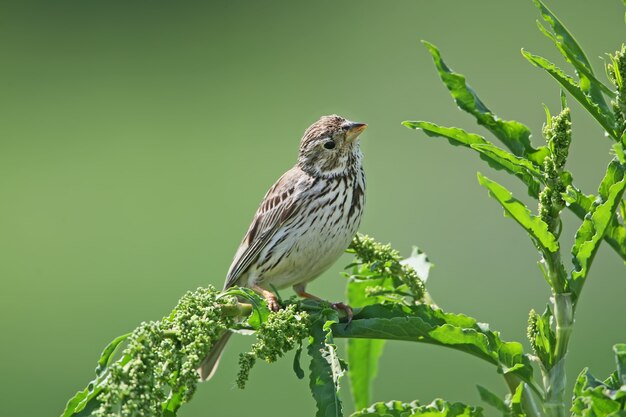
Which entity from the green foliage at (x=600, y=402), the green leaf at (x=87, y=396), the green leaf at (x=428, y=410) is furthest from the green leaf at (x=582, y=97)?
the green leaf at (x=87, y=396)

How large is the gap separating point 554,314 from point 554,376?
0.14m

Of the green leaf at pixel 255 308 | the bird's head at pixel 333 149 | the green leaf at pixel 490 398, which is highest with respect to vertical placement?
the bird's head at pixel 333 149

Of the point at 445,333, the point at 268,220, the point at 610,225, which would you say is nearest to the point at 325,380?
the point at 445,333

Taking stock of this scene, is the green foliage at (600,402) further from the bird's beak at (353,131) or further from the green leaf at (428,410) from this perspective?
the bird's beak at (353,131)

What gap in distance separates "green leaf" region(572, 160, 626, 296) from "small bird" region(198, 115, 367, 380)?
5.90 ft

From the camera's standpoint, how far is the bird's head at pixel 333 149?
15.2 ft

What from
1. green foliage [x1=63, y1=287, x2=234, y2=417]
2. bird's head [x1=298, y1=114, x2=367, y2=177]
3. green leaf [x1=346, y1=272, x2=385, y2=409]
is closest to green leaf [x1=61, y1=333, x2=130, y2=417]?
green foliage [x1=63, y1=287, x2=234, y2=417]

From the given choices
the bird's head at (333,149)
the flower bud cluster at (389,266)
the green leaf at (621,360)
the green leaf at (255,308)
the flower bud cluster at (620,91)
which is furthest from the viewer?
the bird's head at (333,149)

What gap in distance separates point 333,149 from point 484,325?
2.38 m

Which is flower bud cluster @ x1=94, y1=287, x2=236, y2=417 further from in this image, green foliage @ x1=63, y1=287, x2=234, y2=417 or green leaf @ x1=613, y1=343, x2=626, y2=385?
green leaf @ x1=613, y1=343, x2=626, y2=385

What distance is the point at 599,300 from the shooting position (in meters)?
9.43

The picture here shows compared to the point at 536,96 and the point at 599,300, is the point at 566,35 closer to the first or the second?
the point at 599,300

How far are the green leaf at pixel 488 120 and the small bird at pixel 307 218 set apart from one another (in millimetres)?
1469

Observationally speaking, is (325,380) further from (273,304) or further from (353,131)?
(353,131)
